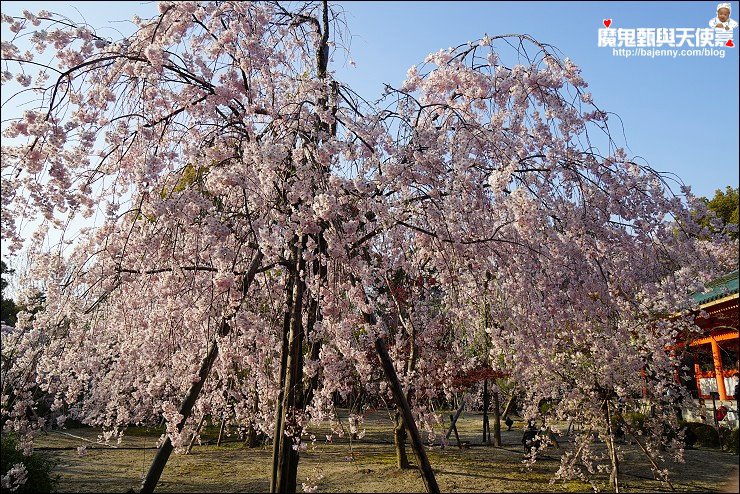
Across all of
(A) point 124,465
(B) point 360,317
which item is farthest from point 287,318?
(A) point 124,465

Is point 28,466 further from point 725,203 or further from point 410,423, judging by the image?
point 725,203

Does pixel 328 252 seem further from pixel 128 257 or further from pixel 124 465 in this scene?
pixel 124 465

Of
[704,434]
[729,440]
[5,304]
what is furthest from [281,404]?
[5,304]

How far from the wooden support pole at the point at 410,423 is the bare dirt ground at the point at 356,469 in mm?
1511

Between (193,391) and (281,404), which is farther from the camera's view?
(193,391)

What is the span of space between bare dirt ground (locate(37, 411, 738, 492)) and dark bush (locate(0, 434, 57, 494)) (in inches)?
17.7

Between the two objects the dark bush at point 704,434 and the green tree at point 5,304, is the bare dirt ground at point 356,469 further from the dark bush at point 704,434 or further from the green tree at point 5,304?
the green tree at point 5,304

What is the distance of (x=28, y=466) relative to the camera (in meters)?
6.22

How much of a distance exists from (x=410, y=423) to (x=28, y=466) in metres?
4.52

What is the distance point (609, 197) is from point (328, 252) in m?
3.35

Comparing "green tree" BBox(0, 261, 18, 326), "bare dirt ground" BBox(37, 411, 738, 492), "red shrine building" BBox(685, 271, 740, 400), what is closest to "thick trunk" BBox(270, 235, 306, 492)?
"bare dirt ground" BBox(37, 411, 738, 492)

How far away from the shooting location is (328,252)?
17.3ft

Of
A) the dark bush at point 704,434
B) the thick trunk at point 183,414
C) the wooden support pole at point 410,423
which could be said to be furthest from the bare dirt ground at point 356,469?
the thick trunk at point 183,414

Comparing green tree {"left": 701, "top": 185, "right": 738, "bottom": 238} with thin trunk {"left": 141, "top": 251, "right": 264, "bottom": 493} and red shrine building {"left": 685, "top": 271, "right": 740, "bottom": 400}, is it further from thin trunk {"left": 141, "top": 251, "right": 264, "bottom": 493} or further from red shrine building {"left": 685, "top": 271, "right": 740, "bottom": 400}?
thin trunk {"left": 141, "top": 251, "right": 264, "bottom": 493}
